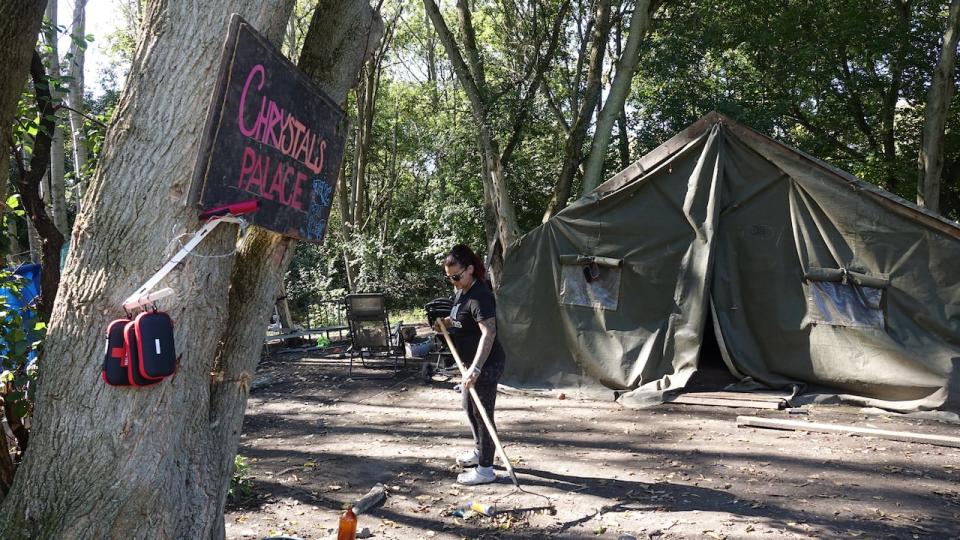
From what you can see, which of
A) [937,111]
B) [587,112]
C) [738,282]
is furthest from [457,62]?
[937,111]

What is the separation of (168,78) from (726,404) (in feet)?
22.0

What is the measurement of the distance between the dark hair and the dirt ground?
5.26 feet

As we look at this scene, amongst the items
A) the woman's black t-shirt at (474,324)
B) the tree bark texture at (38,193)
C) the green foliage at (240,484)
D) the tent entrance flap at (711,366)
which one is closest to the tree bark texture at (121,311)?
the tree bark texture at (38,193)

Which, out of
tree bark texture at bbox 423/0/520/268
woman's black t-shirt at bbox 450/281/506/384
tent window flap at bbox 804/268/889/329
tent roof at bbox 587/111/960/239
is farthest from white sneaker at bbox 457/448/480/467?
tree bark texture at bbox 423/0/520/268

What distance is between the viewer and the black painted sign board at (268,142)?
275 centimetres

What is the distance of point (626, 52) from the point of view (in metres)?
10.7

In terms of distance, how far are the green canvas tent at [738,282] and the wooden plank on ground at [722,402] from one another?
Answer: 18 centimetres

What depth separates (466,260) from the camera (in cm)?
543

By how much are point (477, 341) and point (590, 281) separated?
144 inches

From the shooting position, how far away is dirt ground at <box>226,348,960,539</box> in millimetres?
4715

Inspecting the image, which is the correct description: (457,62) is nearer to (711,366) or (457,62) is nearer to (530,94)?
(530,94)

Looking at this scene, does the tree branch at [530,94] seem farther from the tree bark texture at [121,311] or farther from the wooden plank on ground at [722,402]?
the tree bark texture at [121,311]

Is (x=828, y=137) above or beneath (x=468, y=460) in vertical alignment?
above

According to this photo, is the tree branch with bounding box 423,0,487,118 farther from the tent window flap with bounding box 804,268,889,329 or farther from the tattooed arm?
the tattooed arm
